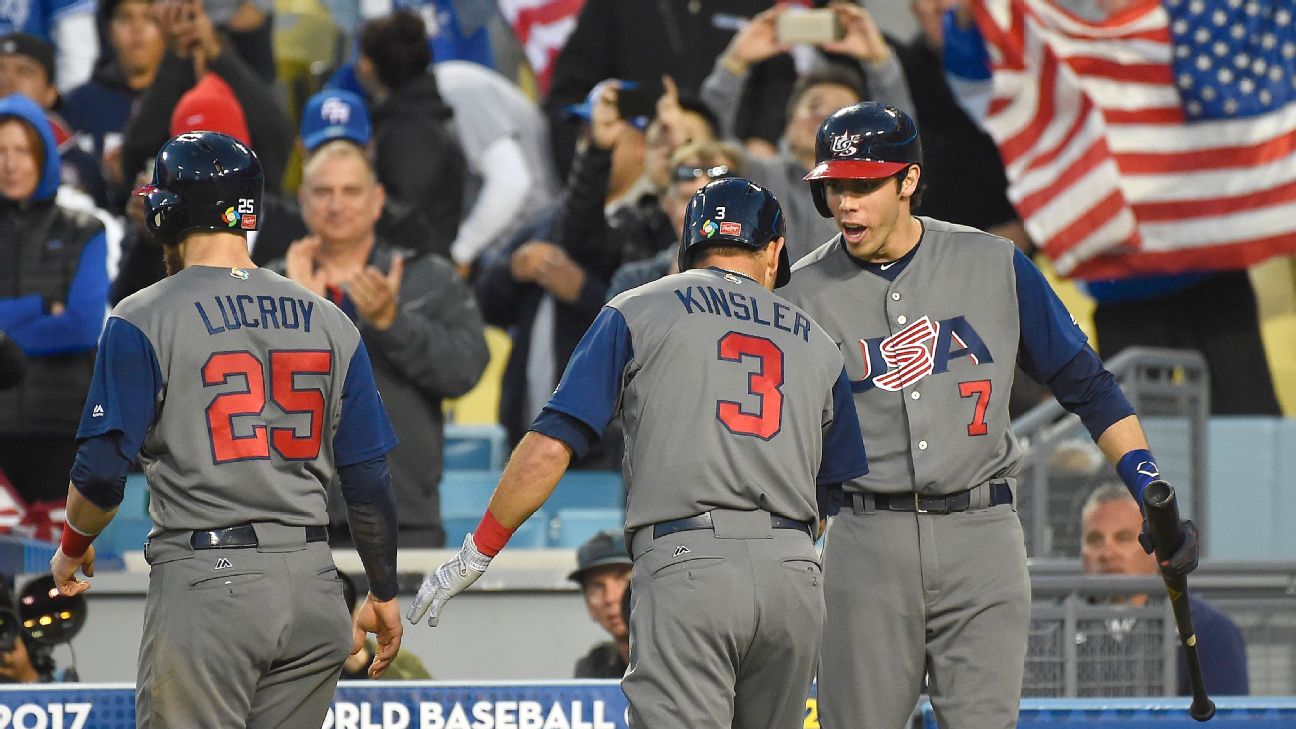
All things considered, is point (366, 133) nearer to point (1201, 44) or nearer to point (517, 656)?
point (517, 656)

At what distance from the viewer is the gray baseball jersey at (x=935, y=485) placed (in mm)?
5266

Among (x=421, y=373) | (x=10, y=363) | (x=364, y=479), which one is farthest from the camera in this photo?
(x=421, y=373)

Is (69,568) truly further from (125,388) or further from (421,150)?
(421,150)

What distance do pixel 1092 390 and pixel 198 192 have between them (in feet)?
8.04

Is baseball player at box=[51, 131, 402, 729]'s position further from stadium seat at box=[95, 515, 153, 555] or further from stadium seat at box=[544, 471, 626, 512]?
Result: stadium seat at box=[544, 471, 626, 512]

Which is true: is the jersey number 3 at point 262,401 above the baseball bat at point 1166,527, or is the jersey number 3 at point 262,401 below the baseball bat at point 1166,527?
above

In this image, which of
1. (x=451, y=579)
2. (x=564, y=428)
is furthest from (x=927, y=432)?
(x=451, y=579)

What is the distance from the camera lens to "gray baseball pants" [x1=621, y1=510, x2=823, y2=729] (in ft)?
15.6

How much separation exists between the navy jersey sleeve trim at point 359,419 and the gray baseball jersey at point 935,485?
123cm

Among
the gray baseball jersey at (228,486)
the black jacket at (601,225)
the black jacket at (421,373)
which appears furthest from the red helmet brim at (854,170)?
the black jacket at (601,225)

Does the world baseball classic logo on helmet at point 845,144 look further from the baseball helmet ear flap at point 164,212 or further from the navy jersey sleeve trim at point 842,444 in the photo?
the baseball helmet ear flap at point 164,212

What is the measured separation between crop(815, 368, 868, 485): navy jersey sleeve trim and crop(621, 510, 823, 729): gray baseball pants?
13.0 inches

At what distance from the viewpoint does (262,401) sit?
4988 mm

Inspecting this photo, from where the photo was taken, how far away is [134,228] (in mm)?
8711
